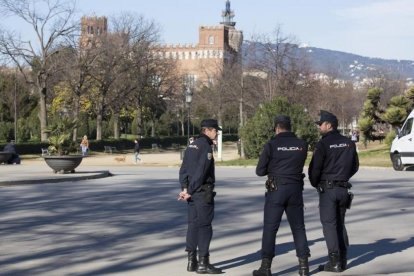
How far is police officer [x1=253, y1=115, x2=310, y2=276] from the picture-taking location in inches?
325

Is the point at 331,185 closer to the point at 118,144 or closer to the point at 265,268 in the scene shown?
the point at 265,268

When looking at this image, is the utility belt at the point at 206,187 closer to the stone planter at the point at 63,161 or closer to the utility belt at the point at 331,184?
the utility belt at the point at 331,184

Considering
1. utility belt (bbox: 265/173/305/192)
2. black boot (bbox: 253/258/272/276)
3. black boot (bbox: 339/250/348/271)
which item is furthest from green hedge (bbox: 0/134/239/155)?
utility belt (bbox: 265/173/305/192)

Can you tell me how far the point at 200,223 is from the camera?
28.3 feet

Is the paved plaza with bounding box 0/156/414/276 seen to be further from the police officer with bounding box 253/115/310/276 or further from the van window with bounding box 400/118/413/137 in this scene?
the van window with bounding box 400/118/413/137

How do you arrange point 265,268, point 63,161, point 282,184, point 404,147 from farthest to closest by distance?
point 404,147 → point 63,161 → point 265,268 → point 282,184

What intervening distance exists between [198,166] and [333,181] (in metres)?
1.55

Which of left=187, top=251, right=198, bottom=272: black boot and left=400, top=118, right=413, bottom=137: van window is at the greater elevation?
left=400, top=118, right=413, bottom=137: van window

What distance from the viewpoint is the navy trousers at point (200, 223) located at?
859cm

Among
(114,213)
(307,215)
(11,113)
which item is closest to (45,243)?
(114,213)

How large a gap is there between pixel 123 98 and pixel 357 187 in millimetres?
54581

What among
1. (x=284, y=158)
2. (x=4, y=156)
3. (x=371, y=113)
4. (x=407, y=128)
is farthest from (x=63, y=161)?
(x=371, y=113)

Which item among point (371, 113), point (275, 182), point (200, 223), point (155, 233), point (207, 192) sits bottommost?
point (155, 233)

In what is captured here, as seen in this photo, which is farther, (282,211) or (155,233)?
(155,233)
